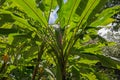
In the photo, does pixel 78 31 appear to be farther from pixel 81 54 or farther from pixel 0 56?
pixel 0 56

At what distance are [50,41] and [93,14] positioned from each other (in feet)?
1.16

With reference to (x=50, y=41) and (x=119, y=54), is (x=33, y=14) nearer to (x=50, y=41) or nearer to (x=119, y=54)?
(x=50, y=41)

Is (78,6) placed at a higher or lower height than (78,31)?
higher

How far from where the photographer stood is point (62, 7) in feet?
7.06

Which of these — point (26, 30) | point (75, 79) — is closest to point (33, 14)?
point (26, 30)

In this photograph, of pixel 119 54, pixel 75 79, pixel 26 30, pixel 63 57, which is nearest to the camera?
pixel 63 57

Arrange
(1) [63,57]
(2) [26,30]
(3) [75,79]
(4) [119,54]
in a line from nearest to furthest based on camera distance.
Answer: (1) [63,57]
(2) [26,30]
(3) [75,79]
(4) [119,54]

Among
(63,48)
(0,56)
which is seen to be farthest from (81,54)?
(0,56)

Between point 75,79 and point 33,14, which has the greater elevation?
point 33,14

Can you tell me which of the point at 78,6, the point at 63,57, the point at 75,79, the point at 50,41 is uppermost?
the point at 78,6

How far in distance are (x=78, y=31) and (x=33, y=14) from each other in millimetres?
340

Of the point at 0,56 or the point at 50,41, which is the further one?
the point at 0,56

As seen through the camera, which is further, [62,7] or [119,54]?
[119,54]

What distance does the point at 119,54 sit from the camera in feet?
69.2
